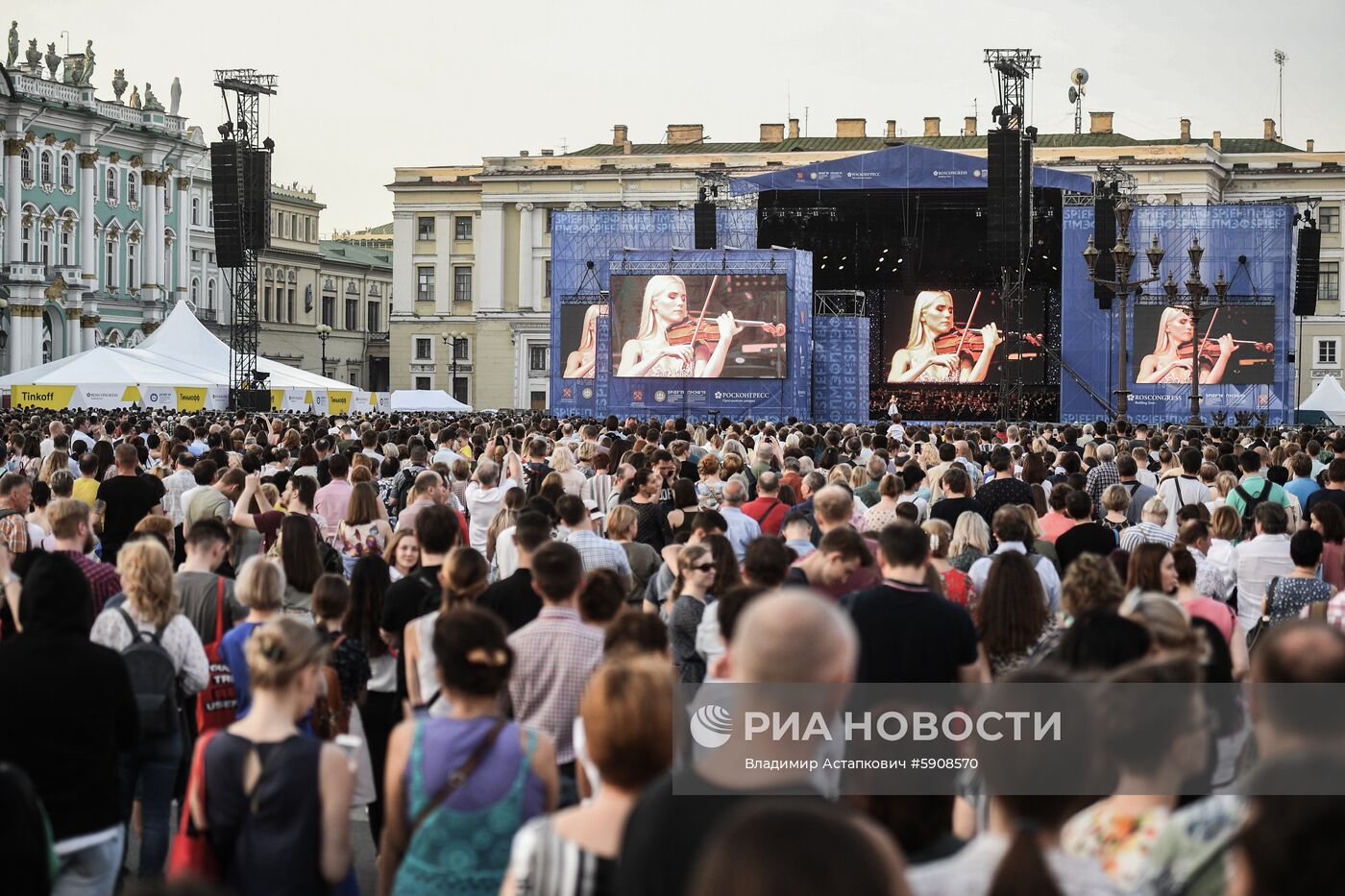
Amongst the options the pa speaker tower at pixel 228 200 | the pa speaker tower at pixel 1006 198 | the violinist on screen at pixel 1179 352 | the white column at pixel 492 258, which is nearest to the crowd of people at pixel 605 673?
the pa speaker tower at pixel 1006 198

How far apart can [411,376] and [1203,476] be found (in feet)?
258

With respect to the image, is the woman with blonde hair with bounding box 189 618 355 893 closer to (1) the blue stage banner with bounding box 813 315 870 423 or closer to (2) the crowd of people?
(2) the crowd of people

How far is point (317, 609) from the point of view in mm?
7082

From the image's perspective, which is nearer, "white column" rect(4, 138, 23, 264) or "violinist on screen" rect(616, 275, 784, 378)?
"violinist on screen" rect(616, 275, 784, 378)

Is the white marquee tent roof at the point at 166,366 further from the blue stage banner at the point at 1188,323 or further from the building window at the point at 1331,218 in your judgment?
the building window at the point at 1331,218

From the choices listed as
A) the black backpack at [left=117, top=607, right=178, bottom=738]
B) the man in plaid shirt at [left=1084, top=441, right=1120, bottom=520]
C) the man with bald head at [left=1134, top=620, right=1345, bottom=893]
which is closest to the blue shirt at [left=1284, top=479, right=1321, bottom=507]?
the man in plaid shirt at [left=1084, top=441, right=1120, bottom=520]

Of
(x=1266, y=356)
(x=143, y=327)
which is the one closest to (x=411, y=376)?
(x=143, y=327)

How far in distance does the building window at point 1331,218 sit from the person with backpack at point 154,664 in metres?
82.2

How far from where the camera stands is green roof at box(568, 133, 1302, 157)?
277ft

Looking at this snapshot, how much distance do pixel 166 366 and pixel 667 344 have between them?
12.8 meters

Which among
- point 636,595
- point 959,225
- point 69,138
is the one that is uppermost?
point 69,138

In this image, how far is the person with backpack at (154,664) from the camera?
6.53 meters

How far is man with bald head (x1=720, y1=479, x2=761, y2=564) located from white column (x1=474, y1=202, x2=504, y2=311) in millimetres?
75909

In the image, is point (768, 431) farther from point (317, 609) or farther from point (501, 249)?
point (501, 249)
